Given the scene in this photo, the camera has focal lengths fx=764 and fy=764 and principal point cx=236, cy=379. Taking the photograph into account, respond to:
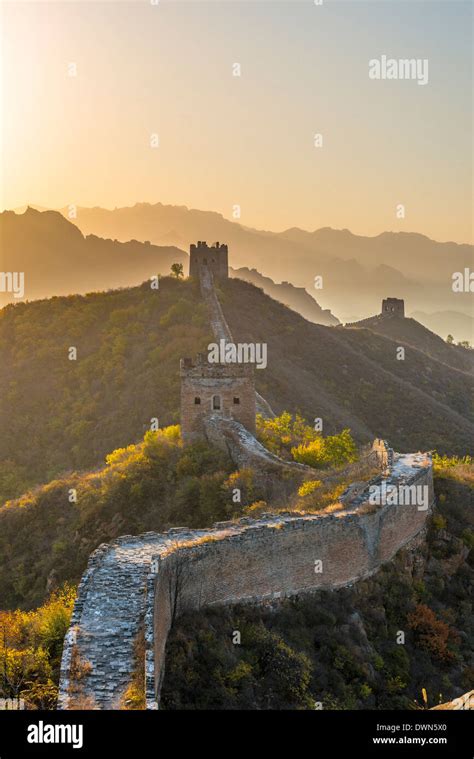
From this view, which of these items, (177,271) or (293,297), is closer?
(177,271)

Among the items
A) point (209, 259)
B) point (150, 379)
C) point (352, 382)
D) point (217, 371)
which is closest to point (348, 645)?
point (217, 371)

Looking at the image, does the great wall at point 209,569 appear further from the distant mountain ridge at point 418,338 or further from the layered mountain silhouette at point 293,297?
the layered mountain silhouette at point 293,297

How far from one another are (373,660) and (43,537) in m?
17.6

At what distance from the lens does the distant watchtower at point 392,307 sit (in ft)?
402

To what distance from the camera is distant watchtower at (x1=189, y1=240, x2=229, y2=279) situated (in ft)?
263

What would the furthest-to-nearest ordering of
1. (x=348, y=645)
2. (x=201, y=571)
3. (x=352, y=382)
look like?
(x=352, y=382), (x=348, y=645), (x=201, y=571)

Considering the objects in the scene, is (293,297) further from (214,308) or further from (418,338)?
(214,308)

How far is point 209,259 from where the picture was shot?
81.0m

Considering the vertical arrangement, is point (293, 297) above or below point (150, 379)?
above

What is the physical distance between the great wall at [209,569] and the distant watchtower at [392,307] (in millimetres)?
100578

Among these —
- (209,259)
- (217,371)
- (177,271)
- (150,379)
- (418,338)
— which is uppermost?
(209,259)

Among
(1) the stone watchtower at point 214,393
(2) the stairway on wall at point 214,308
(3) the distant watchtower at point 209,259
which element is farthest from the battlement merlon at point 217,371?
(3) the distant watchtower at point 209,259

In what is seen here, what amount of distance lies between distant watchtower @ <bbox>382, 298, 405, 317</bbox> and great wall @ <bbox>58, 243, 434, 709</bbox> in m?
101

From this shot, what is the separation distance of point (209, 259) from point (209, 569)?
219ft
